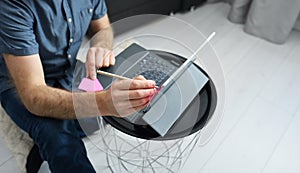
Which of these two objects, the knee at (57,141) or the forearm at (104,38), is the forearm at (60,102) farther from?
the forearm at (104,38)

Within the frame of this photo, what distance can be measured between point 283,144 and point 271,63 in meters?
0.62

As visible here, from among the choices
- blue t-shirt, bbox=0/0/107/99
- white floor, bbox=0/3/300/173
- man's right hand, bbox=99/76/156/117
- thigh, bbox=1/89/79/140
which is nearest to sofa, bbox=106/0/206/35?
white floor, bbox=0/3/300/173

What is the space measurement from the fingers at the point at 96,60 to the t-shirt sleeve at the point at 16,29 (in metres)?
0.17

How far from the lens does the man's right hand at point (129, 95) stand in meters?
0.69

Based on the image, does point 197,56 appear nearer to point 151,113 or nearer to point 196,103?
point 196,103

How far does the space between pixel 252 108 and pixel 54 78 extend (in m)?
1.01

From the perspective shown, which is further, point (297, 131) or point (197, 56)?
point (297, 131)

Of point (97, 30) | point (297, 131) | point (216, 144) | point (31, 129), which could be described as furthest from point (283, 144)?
point (31, 129)

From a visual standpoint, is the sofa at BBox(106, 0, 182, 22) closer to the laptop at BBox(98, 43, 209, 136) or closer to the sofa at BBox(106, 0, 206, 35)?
the sofa at BBox(106, 0, 206, 35)

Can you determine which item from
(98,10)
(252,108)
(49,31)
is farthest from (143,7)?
(49,31)

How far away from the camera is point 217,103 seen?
89cm

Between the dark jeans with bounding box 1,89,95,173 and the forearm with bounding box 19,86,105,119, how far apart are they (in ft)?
0.28

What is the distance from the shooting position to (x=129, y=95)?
2.24 ft

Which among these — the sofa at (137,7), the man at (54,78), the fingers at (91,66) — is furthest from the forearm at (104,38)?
the sofa at (137,7)
